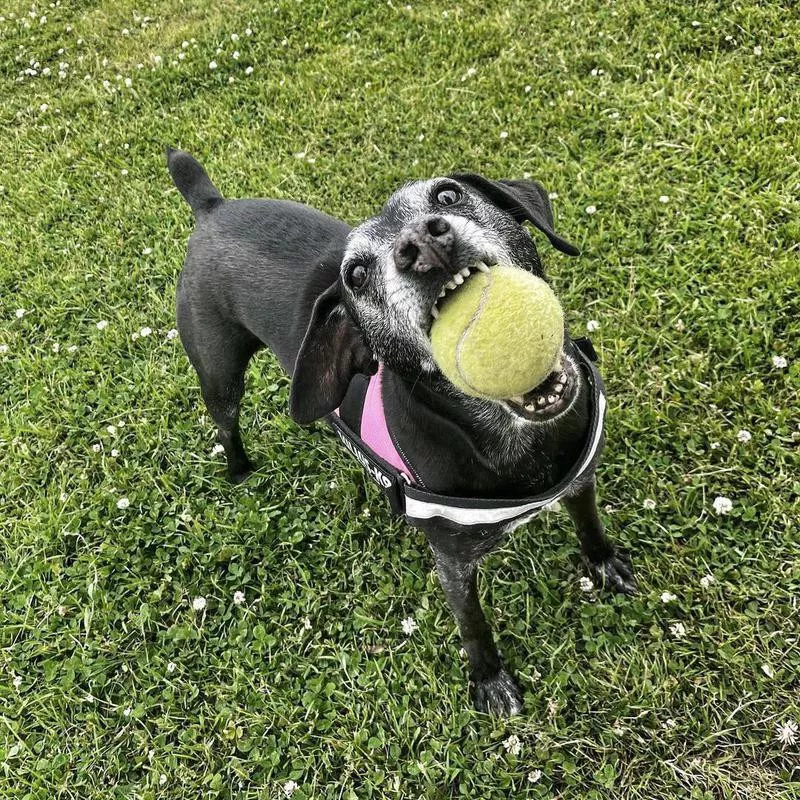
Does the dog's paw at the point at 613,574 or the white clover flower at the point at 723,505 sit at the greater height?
the white clover flower at the point at 723,505

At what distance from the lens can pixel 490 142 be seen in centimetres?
538

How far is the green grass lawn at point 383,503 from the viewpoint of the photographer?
310cm

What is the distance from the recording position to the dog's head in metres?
2.13

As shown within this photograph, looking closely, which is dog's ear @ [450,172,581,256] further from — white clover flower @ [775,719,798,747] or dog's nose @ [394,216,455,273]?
white clover flower @ [775,719,798,747]

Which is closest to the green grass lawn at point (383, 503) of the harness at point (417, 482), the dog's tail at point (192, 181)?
the harness at point (417, 482)

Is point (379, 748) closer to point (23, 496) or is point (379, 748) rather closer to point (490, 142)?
point (23, 496)

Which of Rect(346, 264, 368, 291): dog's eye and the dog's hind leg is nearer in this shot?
Rect(346, 264, 368, 291): dog's eye

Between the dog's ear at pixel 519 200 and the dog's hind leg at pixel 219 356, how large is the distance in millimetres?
1582

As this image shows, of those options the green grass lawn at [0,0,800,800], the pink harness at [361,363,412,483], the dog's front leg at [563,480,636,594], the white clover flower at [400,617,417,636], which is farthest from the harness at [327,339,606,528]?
the green grass lawn at [0,0,800,800]

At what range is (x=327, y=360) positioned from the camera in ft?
8.73

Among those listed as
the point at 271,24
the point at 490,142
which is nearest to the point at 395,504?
the point at 490,142

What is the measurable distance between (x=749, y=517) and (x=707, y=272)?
1714 millimetres

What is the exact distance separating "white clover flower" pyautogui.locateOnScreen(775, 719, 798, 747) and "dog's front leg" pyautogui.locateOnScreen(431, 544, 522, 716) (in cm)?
112

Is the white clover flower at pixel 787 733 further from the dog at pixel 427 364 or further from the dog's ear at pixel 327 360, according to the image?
the dog's ear at pixel 327 360
